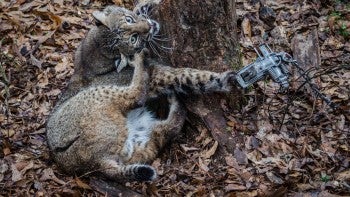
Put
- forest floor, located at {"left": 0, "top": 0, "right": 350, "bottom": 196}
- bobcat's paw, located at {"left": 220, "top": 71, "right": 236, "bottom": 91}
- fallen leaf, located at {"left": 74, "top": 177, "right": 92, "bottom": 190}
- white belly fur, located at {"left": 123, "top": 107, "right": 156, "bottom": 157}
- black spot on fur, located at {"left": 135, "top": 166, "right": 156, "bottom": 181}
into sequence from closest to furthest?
1. black spot on fur, located at {"left": 135, "top": 166, "right": 156, "bottom": 181}
2. forest floor, located at {"left": 0, "top": 0, "right": 350, "bottom": 196}
3. fallen leaf, located at {"left": 74, "top": 177, "right": 92, "bottom": 190}
4. bobcat's paw, located at {"left": 220, "top": 71, "right": 236, "bottom": 91}
5. white belly fur, located at {"left": 123, "top": 107, "right": 156, "bottom": 157}

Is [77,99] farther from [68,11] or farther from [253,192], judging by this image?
[68,11]

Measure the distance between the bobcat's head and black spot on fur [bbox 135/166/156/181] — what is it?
142cm

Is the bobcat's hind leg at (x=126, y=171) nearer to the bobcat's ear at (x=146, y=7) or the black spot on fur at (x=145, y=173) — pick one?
the black spot on fur at (x=145, y=173)

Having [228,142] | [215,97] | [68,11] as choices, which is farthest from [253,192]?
[68,11]

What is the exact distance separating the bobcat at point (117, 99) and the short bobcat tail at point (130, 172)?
0.4 inches

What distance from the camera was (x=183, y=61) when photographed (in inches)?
216

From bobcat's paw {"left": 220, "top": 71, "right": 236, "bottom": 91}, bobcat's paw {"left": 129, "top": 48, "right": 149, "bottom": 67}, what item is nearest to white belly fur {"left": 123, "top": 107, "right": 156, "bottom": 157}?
bobcat's paw {"left": 129, "top": 48, "right": 149, "bottom": 67}

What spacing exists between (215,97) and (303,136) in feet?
3.18

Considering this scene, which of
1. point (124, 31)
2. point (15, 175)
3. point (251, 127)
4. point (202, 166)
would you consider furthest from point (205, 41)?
point (15, 175)

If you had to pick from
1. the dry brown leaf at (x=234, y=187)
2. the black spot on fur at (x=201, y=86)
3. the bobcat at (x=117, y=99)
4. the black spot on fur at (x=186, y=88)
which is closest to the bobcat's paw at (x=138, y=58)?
the bobcat at (x=117, y=99)

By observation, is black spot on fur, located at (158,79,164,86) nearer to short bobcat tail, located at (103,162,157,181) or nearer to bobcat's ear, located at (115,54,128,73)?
bobcat's ear, located at (115,54,128,73)

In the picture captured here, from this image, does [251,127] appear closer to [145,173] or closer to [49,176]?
[145,173]

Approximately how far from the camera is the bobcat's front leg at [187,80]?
208 inches

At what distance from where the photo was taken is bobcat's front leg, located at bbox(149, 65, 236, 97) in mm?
5293
